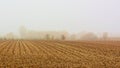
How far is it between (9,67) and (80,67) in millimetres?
4749

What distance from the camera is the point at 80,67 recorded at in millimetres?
15125

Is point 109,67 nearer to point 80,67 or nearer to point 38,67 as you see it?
point 80,67

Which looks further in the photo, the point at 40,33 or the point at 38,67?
the point at 40,33

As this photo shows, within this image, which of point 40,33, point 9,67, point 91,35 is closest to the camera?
point 9,67

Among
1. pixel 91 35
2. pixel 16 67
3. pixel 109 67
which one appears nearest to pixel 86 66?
pixel 109 67

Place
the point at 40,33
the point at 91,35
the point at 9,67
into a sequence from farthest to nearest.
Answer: the point at 40,33, the point at 91,35, the point at 9,67

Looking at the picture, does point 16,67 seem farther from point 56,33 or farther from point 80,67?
point 56,33

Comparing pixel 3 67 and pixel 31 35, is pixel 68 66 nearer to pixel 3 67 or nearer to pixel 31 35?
pixel 3 67

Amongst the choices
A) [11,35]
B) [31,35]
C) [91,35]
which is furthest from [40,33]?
[91,35]

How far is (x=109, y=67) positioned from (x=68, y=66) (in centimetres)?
282

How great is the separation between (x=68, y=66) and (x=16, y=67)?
3536mm

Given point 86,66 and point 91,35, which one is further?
point 91,35

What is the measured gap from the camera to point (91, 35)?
103688 millimetres

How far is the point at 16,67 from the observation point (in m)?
14.8
